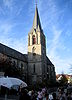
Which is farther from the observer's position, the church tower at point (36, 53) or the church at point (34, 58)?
the church tower at point (36, 53)

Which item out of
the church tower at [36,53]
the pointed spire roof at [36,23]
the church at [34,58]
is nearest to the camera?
the church at [34,58]

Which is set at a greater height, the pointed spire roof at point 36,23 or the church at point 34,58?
the pointed spire roof at point 36,23

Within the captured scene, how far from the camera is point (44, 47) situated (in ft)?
215

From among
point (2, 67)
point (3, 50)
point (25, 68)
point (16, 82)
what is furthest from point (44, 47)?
point (16, 82)

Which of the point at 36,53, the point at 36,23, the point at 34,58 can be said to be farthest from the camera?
the point at 36,23

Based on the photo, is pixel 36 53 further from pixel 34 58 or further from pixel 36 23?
pixel 36 23

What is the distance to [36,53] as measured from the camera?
6144 cm

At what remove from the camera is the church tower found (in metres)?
59.6

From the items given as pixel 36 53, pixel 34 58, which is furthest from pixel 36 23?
pixel 34 58

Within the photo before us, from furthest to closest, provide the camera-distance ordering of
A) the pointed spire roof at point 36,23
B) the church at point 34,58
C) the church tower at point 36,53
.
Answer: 1. the pointed spire roof at point 36,23
2. the church tower at point 36,53
3. the church at point 34,58

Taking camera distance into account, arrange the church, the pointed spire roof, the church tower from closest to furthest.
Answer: the church, the church tower, the pointed spire roof

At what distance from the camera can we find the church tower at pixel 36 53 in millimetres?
59562

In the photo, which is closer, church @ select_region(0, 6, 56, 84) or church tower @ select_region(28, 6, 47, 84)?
church @ select_region(0, 6, 56, 84)

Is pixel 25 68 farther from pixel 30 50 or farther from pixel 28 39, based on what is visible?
pixel 28 39
